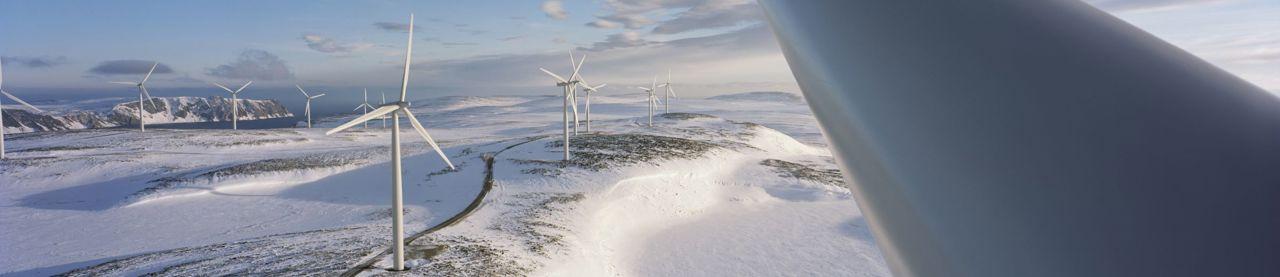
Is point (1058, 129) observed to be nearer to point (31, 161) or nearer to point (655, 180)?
point (655, 180)

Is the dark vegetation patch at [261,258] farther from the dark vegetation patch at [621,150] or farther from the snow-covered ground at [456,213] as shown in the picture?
the dark vegetation patch at [621,150]

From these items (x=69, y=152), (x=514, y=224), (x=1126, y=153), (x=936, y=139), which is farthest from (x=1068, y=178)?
(x=69, y=152)

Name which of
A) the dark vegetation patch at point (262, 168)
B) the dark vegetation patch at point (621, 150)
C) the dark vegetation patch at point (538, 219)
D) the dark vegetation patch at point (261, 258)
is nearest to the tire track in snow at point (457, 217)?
the dark vegetation patch at point (261, 258)

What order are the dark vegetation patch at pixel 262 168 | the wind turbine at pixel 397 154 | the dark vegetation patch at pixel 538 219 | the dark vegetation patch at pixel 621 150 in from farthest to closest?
the dark vegetation patch at pixel 621 150
the dark vegetation patch at pixel 262 168
the dark vegetation patch at pixel 538 219
the wind turbine at pixel 397 154

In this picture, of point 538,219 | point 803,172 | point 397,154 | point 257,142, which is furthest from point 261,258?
point 257,142

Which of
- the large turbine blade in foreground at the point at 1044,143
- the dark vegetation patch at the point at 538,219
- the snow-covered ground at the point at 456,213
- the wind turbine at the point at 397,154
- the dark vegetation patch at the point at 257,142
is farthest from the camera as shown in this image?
the dark vegetation patch at the point at 257,142

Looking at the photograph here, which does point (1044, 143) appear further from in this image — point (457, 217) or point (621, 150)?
point (621, 150)
